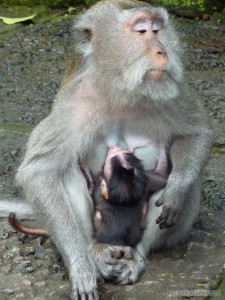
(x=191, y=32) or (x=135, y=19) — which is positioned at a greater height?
(x=135, y=19)

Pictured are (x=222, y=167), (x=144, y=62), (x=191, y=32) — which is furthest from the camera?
(x=191, y=32)

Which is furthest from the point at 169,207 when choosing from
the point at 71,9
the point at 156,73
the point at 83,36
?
the point at 71,9

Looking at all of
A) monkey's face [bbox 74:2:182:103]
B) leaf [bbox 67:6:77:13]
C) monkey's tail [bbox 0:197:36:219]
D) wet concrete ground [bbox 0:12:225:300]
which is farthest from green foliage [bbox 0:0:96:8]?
monkey's face [bbox 74:2:182:103]

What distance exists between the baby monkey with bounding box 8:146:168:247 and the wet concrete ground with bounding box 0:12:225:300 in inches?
9.9

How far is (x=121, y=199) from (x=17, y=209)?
0.97 meters

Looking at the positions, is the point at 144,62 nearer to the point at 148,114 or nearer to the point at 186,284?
the point at 148,114

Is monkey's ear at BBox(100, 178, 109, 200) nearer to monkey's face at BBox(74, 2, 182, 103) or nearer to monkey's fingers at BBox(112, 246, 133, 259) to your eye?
monkey's fingers at BBox(112, 246, 133, 259)

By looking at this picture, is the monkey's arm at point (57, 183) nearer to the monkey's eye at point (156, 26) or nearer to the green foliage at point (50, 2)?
the monkey's eye at point (156, 26)

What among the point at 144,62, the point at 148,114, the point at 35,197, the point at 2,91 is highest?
the point at 144,62

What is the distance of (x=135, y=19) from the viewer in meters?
4.76

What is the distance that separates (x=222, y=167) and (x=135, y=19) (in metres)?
1.72

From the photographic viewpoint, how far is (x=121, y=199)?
4746 mm

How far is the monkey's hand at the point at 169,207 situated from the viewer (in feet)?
15.6

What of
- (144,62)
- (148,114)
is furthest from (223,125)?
(144,62)
